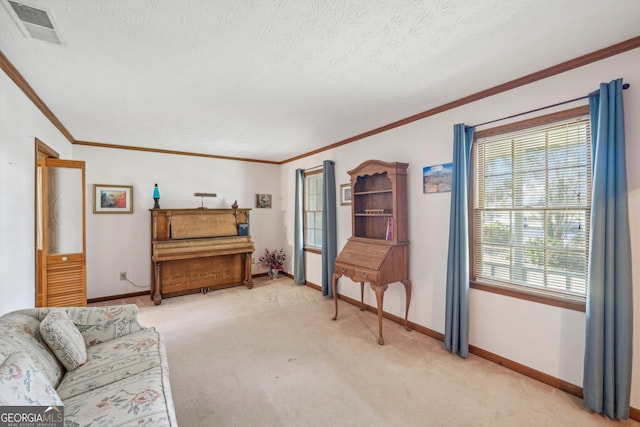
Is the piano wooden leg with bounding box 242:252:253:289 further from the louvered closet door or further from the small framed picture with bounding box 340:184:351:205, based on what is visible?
the louvered closet door

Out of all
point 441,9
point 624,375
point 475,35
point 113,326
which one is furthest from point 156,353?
point 624,375

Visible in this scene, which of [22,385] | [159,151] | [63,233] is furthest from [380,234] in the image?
[159,151]

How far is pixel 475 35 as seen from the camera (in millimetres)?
1845

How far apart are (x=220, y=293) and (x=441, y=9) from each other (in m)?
4.73

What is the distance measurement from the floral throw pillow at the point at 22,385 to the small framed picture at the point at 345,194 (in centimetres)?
362

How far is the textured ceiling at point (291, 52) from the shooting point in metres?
1.61

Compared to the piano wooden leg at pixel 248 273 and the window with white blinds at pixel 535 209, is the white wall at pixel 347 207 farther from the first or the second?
the piano wooden leg at pixel 248 273

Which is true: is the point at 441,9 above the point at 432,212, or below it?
above

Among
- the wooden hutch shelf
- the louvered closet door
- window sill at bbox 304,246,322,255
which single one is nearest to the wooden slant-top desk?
window sill at bbox 304,246,322,255

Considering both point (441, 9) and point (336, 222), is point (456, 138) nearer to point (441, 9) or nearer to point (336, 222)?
point (441, 9)

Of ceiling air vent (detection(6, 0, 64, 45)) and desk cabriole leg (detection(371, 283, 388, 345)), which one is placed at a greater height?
ceiling air vent (detection(6, 0, 64, 45))

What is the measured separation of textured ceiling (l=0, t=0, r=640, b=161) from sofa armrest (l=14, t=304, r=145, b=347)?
70.2 inches

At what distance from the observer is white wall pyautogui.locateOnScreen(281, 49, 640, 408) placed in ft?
6.48

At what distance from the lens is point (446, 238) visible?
3098 millimetres
